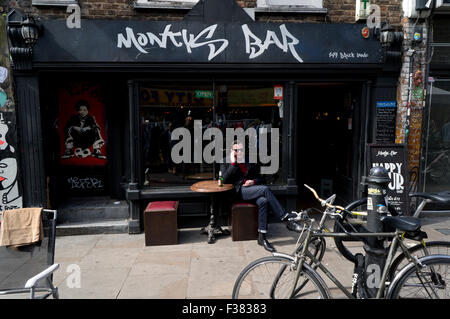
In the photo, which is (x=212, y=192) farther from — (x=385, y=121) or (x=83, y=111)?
(x=385, y=121)

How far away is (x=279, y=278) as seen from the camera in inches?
115

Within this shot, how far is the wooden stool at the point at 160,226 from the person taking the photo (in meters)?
5.06

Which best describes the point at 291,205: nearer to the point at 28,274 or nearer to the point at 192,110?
the point at 192,110

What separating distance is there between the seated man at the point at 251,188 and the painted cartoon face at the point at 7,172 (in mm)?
3472

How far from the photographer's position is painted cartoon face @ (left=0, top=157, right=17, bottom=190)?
541 centimetres

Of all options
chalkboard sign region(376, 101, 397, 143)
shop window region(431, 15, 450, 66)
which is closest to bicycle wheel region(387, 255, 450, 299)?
chalkboard sign region(376, 101, 397, 143)

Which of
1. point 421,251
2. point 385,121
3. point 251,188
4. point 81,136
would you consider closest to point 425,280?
point 421,251

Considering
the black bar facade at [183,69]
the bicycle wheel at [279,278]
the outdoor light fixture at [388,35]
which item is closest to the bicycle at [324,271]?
the bicycle wheel at [279,278]

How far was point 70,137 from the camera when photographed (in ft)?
20.6

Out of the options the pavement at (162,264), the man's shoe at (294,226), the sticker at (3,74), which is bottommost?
the pavement at (162,264)

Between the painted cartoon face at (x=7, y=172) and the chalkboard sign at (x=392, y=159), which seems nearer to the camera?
→ the painted cartoon face at (x=7, y=172)

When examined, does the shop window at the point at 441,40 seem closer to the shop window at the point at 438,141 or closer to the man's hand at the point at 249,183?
the shop window at the point at 438,141

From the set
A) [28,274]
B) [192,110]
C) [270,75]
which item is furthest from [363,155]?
[28,274]

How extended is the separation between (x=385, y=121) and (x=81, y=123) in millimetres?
5680
